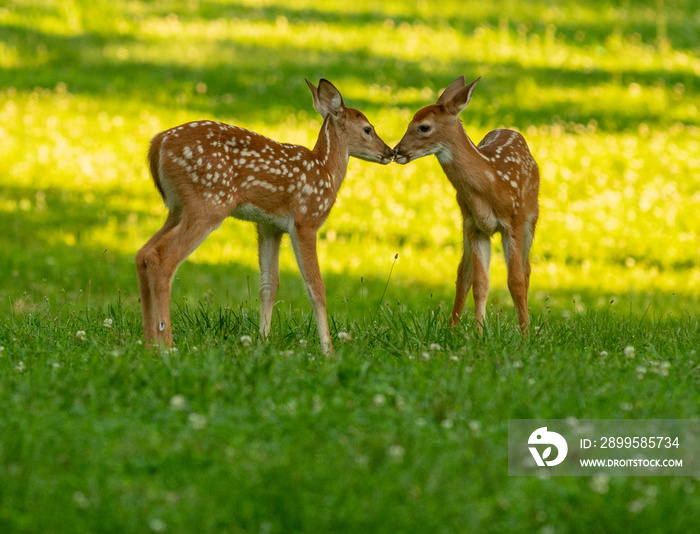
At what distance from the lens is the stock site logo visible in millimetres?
4770

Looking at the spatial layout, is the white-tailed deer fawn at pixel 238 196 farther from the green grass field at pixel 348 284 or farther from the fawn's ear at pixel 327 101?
the green grass field at pixel 348 284

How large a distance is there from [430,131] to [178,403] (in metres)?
3.48

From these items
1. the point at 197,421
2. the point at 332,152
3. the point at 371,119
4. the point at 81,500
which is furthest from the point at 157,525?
the point at 371,119

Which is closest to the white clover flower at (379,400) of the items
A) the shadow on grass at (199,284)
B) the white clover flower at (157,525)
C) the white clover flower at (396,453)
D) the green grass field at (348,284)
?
the green grass field at (348,284)

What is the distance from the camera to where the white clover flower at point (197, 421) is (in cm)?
492

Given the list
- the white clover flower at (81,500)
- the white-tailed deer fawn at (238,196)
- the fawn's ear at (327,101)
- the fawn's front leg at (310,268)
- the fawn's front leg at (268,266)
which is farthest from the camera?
the fawn's ear at (327,101)

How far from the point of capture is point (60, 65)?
1959 centimetres

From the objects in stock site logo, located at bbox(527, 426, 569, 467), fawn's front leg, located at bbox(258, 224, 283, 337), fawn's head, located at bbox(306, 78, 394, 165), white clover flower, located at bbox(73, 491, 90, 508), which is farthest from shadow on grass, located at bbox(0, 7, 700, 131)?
white clover flower, located at bbox(73, 491, 90, 508)

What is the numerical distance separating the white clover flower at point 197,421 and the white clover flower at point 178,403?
0.35 ft

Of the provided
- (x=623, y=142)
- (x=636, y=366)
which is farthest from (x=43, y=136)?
(x=636, y=366)

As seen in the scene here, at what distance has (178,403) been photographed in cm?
512

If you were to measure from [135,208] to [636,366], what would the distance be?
29.9 ft

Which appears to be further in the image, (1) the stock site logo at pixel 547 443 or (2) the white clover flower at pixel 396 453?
(1) the stock site logo at pixel 547 443

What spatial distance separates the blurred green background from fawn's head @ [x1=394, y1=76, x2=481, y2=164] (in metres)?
1.29
